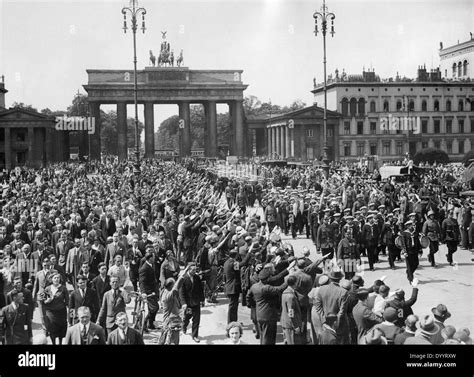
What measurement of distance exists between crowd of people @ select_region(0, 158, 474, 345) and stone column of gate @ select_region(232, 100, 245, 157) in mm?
60637

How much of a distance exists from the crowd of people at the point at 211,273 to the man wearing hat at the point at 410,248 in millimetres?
26

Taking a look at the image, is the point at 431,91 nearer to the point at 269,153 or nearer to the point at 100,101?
the point at 269,153

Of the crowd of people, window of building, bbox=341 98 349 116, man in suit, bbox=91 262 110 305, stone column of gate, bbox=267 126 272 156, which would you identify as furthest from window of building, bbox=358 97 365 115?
man in suit, bbox=91 262 110 305

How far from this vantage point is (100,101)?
83812 mm

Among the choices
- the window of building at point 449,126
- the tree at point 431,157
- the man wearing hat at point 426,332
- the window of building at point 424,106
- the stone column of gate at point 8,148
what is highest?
the window of building at point 424,106

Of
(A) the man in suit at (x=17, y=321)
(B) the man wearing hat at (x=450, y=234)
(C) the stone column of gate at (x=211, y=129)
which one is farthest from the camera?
(C) the stone column of gate at (x=211, y=129)

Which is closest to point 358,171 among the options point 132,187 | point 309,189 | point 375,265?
point 309,189

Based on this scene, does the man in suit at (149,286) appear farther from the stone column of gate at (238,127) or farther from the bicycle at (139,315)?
the stone column of gate at (238,127)

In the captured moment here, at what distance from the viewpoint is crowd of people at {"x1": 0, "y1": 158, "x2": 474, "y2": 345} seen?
9.73 meters

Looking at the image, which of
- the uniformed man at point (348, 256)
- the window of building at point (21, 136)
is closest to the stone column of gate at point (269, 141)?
the window of building at point (21, 136)

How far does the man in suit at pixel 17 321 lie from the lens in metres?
10.2

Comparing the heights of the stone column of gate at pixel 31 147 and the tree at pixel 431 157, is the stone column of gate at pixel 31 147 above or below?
above

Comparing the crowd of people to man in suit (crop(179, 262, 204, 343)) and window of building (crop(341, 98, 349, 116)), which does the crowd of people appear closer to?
man in suit (crop(179, 262, 204, 343))
